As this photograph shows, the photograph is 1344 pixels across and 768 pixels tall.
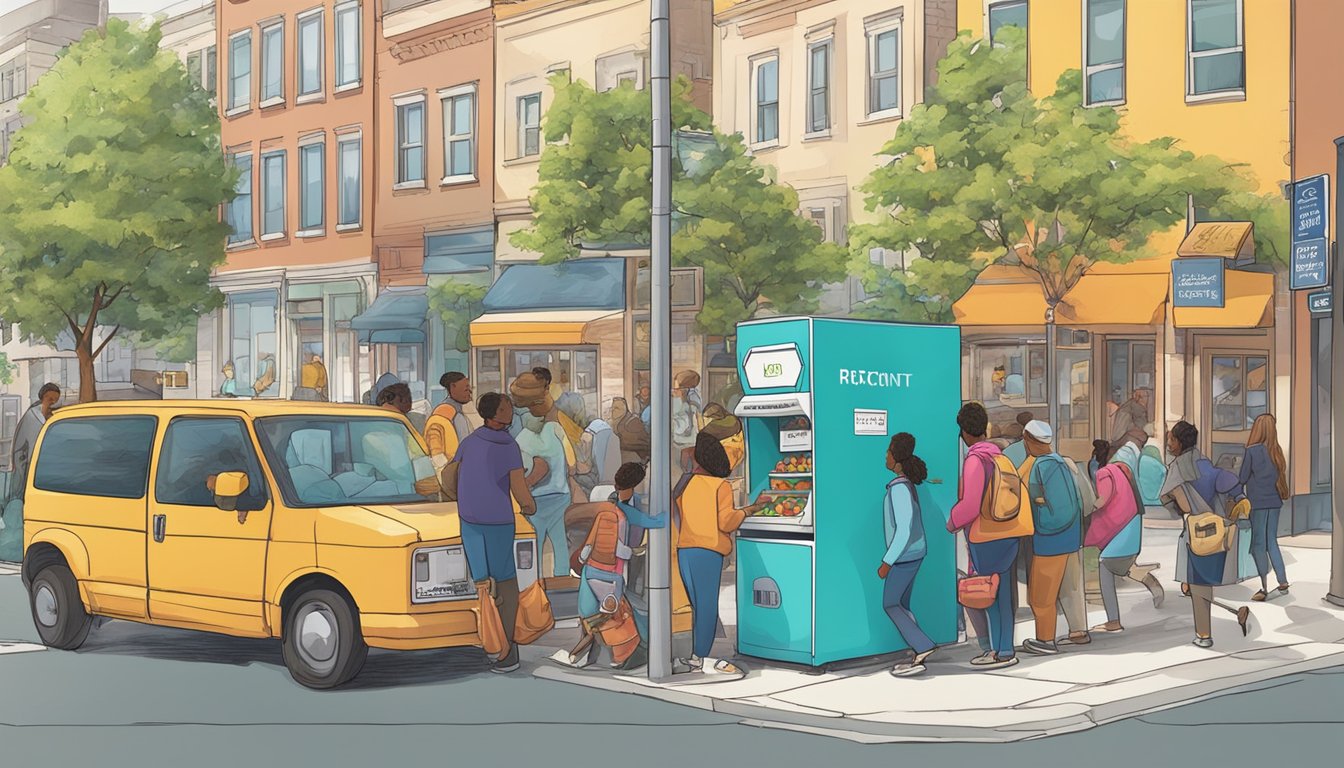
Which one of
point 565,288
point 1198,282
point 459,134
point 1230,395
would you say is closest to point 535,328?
point 565,288

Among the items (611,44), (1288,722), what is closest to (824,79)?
(611,44)

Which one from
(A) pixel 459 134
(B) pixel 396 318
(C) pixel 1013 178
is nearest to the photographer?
(C) pixel 1013 178

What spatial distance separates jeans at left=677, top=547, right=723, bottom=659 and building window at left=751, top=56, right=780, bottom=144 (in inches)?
853

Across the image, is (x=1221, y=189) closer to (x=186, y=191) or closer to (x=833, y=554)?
(x=833, y=554)

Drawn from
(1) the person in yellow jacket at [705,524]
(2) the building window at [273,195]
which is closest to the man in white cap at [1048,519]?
(1) the person in yellow jacket at [705,524]

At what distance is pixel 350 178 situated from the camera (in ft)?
123

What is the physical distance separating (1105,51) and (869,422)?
56.8 feet

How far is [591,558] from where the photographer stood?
11031 mm

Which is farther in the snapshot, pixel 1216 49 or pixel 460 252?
pixel 460 252

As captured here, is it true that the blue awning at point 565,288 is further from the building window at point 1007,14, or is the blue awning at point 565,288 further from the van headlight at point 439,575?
the van headlight at point 439,575

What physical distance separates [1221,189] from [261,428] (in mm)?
17370

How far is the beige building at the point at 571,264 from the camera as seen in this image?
1216 inches

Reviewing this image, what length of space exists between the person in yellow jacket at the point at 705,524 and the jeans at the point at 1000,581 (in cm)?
159

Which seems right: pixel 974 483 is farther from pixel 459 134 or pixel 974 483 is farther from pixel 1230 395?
pixel 459 134
